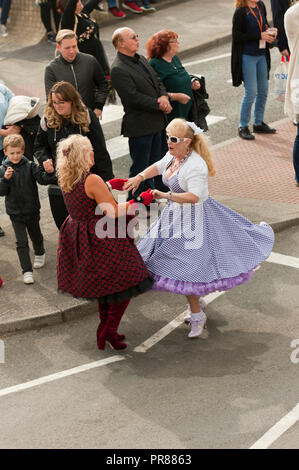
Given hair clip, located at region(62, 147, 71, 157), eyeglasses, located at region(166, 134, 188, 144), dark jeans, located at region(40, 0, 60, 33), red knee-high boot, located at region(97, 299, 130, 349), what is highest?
hair clip, located at region(62, 147, 71, 157)

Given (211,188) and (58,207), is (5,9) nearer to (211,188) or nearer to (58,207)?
(211,188)

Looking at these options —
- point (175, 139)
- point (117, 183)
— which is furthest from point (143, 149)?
point (175, 139)

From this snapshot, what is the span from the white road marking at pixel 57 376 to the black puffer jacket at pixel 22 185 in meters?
2.00

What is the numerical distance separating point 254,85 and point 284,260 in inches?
166

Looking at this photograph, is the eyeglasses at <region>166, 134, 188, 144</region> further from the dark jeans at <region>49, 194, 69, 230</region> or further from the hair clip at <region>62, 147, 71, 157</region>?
the dark jeans at <region>49, 194, 69, 230</region>

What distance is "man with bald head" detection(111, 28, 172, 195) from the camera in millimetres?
9273

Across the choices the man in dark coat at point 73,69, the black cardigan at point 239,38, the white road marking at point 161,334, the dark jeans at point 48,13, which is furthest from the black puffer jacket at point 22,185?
the dark jeans at point 48,13

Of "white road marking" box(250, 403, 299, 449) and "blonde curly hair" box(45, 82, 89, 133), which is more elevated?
"blonde curly hair" box(45, 82, 89, 133)

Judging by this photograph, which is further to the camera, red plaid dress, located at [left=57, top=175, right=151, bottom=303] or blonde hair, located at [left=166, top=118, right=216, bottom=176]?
blonde hair, located at [left=166, top=118, right=216, bottom=176]

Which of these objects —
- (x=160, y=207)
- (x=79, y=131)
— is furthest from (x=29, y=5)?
(x=79, y=131)

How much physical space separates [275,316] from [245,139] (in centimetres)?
539

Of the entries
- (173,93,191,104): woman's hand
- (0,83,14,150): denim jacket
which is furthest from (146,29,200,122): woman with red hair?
(0,83,14,150): denim jacket

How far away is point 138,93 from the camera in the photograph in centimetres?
931

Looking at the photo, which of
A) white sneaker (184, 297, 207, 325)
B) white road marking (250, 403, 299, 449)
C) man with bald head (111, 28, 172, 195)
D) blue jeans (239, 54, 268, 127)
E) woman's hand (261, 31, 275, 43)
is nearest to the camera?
white road marking (250, 403, 299, 449)
